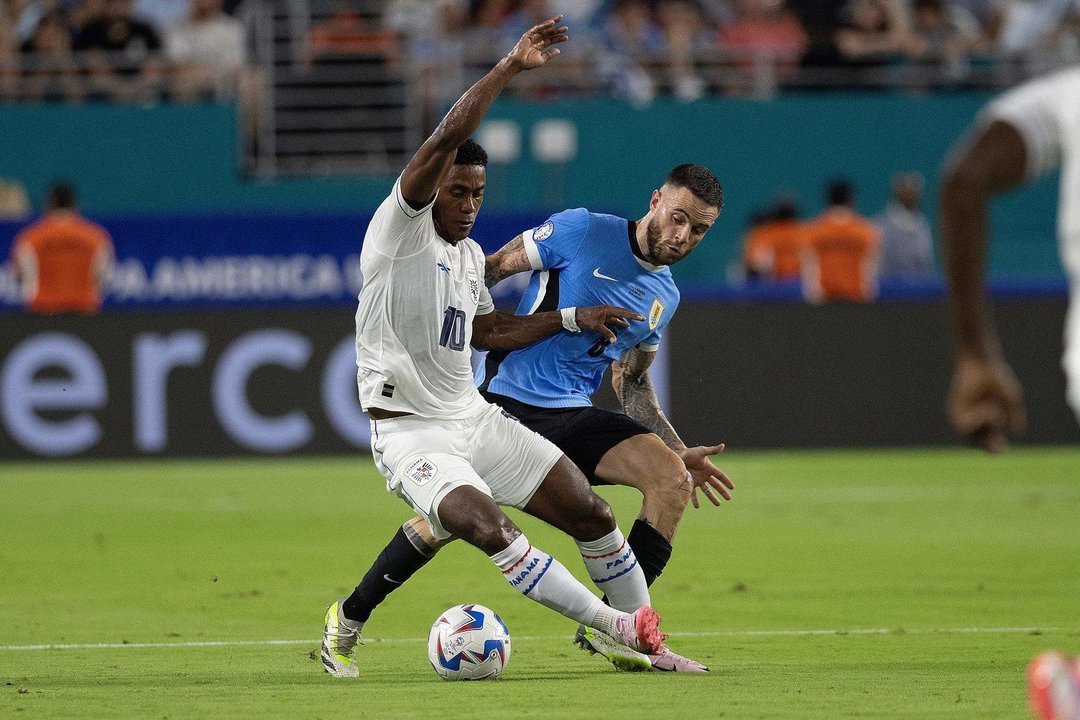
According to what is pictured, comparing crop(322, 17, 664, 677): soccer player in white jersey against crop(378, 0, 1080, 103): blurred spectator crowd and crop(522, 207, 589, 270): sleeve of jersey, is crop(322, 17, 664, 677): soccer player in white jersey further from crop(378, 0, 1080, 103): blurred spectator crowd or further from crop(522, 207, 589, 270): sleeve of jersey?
crop(378, 0, 1080, 103): blurred spectator crowd

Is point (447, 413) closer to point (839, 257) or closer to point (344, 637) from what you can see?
point (344, 637)

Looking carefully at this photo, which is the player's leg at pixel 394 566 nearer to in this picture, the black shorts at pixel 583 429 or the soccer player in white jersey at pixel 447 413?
the soccer player in white jersey at pixel 447 413

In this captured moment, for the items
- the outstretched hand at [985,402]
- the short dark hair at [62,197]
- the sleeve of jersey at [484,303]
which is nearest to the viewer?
the outstretched hand at [985,402]

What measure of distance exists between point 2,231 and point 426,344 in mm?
13064

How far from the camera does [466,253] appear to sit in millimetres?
7246

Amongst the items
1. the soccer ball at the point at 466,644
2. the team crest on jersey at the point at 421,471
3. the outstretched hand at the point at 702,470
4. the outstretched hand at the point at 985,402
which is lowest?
the soccer ball at the point at 466,644

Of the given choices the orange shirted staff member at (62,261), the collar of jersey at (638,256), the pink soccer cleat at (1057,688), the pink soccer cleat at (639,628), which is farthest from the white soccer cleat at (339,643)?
the orange shirted staff member at (62,261)

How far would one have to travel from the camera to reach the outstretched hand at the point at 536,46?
659cm

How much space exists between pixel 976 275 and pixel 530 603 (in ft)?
18.5

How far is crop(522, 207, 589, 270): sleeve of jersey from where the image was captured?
8.05 metres

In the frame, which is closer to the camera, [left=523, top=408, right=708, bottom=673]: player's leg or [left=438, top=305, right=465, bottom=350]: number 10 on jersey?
[left=438, top=305, right=465, bottom=350]: number 10 on jersey

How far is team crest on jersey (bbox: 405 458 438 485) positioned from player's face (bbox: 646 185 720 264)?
152cm

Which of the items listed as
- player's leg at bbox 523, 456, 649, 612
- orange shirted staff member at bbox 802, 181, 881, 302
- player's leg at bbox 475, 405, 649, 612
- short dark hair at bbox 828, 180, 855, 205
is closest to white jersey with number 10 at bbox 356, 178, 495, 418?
player's leg at bbox 475, 405, 649, 612

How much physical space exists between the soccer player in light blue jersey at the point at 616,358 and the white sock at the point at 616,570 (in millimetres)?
198
